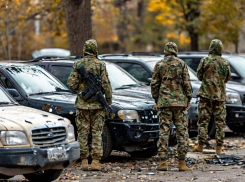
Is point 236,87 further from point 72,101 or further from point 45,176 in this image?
point 45,176

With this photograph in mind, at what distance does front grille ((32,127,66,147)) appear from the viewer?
555 centimetres

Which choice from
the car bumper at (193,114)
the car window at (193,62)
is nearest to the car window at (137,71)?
the car bumper at (193,114)

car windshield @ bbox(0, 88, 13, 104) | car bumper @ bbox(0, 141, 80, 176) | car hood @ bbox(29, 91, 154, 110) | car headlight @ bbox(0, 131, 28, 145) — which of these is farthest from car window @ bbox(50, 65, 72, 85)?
car headlight @ bbox(0, 131, 28, 145)

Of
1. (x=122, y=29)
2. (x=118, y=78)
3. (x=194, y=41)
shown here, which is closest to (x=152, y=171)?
(x=118, y=78)

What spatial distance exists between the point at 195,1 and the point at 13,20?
9199 mm

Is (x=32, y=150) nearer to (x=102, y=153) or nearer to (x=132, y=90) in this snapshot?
(x=102, y=153)

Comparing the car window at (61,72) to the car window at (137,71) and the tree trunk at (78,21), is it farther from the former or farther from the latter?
the tree trunk at (78,21)

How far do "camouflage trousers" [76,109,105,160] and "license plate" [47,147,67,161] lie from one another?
143 centimetres

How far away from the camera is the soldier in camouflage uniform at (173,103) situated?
7.45 metres

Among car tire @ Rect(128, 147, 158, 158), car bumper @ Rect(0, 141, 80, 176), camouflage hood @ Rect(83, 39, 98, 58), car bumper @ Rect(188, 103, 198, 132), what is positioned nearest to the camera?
car bumper @ Rect(0, 141, 80, 176)

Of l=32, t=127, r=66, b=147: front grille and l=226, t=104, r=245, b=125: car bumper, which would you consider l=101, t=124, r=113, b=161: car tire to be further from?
l=226, t=104, r=245, b=125: car bumper

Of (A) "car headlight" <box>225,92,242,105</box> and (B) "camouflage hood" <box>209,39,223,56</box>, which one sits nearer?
(B) "camouflage hood" <box>209,39,223,56</box>

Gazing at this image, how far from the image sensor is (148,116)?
26.1 ft

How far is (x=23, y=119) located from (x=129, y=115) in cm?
248
